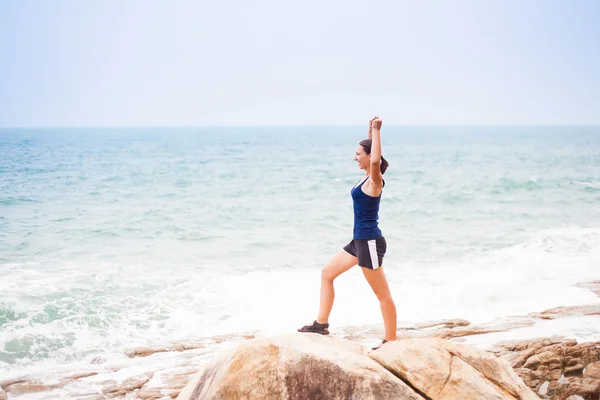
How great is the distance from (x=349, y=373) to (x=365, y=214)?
1475 mm

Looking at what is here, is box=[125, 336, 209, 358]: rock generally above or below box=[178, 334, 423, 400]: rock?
below

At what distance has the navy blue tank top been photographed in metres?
4.92

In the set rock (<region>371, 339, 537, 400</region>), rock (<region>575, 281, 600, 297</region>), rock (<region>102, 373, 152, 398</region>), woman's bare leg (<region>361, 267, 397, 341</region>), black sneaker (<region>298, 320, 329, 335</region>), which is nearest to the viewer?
rock (<region>371, 339, 537, 400</region>)

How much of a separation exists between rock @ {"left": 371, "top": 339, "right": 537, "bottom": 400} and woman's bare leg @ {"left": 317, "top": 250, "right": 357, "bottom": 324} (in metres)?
0.86

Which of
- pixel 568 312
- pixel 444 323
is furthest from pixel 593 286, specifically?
pixel 444 323

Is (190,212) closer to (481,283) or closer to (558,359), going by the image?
(481,283)

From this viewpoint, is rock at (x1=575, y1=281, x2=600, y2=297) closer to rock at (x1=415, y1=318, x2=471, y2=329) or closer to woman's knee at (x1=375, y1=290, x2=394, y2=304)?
rock at (x1=415, y1=318, x2=471, y2=329)

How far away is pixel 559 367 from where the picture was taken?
612 centimetres

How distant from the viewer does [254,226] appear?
1814cm

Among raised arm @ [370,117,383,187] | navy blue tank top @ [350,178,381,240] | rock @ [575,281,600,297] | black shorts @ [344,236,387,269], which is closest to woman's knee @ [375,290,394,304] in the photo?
black shorts @ [344,236,387,269]

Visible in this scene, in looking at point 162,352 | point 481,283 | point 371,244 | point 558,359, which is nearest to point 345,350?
point 371,244

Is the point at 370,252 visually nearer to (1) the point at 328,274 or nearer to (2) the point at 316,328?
(1) the point at 328,274

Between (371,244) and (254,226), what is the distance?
43.8ft

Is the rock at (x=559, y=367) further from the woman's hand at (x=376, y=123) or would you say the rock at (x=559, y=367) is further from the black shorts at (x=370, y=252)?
the woman's hand at (x=376, y=123)
